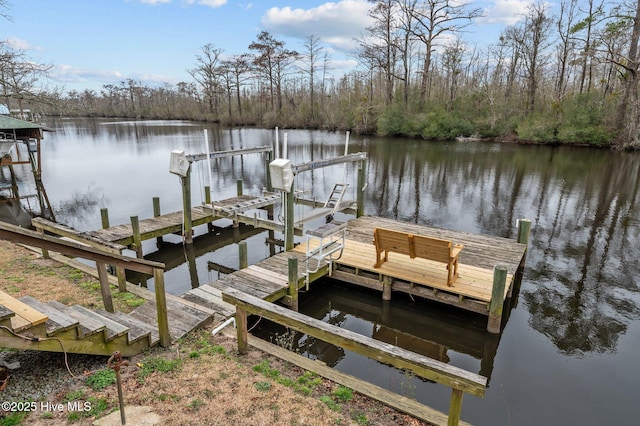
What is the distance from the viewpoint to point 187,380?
379 cm

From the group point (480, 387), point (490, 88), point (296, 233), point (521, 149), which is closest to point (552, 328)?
A: point (480, 387)

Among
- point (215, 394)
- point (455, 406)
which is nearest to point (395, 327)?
point (455, 406)

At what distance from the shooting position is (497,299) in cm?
618

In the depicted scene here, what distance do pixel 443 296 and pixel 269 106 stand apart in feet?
156

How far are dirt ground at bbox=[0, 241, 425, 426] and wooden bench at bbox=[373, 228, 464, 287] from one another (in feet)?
11.1

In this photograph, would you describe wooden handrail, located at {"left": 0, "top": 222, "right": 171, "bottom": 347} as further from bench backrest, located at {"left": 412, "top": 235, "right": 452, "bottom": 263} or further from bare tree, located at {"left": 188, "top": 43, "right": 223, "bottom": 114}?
bare tree, located at {"left": 188, "top": 43, "right": 223, "bottom": 114}

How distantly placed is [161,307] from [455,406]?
10.2 feet

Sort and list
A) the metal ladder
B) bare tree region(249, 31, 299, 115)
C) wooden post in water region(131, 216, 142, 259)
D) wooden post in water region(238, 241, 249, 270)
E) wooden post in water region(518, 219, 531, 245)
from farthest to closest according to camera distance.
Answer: bare tree region(249, 31, 299, 115) < the metal ladder < wooden post in water region(131, 216, 142, 259) < wooden post in water region(518, 219, 531, 245) < wooden post in water region(238, 241, 249, 270)

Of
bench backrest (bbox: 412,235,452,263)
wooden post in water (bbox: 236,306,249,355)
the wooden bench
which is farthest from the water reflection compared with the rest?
wooden post in water (bbox: 236,306,249,355)

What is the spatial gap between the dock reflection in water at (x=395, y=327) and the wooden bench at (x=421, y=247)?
0.82m

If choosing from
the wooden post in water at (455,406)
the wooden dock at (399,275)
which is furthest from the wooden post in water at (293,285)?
the wooden post in water at (455,406)

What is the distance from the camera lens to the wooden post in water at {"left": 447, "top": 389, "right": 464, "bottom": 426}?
3.16 metres

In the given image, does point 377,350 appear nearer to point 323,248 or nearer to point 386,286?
point 386,286

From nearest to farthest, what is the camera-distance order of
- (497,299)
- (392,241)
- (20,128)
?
(497,299)
(392,241)
(20,128)
